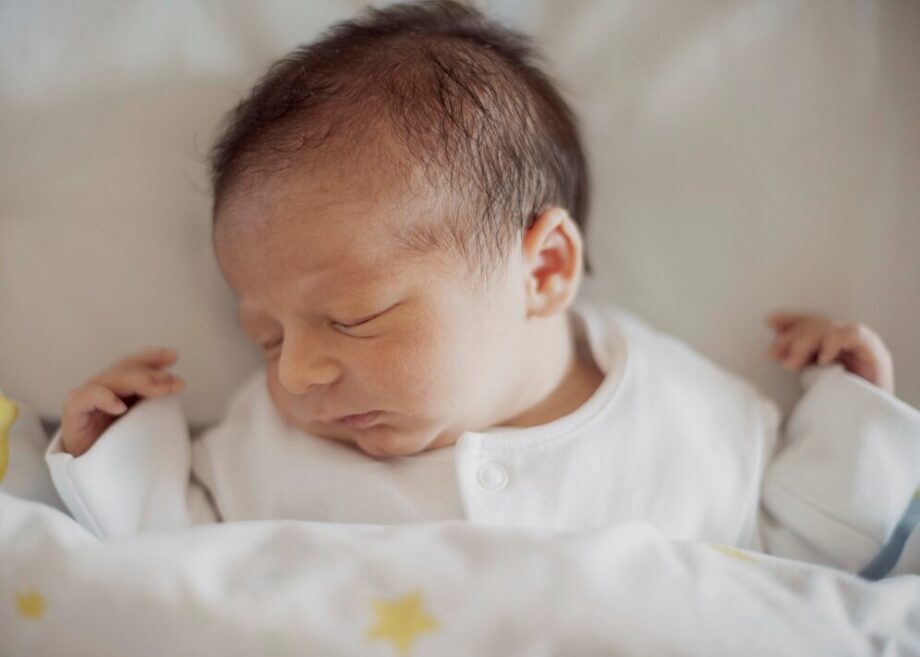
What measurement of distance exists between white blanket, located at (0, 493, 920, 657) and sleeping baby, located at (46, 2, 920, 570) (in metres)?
0.16

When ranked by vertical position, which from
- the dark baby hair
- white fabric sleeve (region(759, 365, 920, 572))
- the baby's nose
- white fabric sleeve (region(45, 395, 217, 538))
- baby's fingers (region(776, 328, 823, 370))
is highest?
the dark baby hair

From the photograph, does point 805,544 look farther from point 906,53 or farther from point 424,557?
point 906,53

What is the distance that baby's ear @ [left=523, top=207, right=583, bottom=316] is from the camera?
117cm

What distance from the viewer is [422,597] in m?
0.92

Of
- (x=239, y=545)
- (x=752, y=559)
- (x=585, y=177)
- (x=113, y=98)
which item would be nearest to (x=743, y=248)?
(x=585, y=177)

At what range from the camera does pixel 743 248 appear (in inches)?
54.2

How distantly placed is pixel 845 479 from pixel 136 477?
0.97 metres

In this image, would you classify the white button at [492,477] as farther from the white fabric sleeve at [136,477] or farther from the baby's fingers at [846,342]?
the baby's fingers at [846,342]

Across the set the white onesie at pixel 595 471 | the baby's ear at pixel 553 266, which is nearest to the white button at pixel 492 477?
the white onesie at pixel 595 471

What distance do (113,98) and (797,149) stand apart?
1.06m

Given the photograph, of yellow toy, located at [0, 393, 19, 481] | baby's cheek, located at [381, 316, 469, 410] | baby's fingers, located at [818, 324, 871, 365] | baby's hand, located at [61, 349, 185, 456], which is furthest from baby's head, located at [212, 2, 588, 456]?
baby's fingers, located at [818, 324, 871, 365]

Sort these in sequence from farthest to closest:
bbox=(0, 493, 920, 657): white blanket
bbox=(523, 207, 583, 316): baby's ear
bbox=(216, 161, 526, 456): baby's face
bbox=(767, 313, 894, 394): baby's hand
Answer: bbox=(767, 313, 894, 394): baby's hand
bbox=(523, 207, 583, 316): baby's ear
bbox=(216, 161, 526, 456): baby's face
bbox=(0, 493, 920, 657): white blanket

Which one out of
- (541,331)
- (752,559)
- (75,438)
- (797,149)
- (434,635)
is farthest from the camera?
(797,149)

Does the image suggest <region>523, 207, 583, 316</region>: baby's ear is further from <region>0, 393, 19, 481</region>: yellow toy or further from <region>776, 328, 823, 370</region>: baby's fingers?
<region>0, 393, 19, 481</region>: yellow toy
